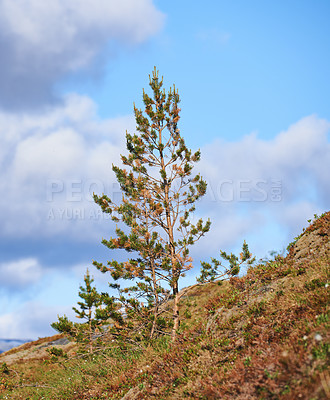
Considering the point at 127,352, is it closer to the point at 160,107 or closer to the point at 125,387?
the point at 125,387

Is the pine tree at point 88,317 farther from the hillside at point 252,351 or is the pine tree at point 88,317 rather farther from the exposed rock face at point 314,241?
the exposed rock face at point 314,241

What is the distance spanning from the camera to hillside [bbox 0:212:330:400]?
5.66 meters

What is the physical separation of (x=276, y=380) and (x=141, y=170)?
12.8 m

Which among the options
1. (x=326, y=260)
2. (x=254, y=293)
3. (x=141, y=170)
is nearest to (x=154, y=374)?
(x=254, y=293)

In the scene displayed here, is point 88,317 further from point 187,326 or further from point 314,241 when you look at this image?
point 314,241

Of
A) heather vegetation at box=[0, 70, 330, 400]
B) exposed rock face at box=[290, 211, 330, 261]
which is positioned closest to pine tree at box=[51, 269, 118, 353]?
heather vegetation at box=[0, 70, 330, 400]

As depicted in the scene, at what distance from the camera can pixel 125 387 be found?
9.84 meters

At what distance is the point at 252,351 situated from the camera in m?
7.27

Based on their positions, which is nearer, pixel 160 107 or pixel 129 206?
pixel 129 206

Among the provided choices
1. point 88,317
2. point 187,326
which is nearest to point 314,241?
point 187,326

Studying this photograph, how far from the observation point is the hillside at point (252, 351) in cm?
566

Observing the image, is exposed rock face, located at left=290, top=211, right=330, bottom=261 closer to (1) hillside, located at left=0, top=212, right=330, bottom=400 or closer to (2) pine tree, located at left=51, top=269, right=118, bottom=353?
(1) hillside, located at left=0, top=212, right=330, bottom=400

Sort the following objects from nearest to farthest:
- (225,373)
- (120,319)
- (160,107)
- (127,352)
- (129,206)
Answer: (225,373) < (127,352) < (120,319) < (129,206) < (160,107)

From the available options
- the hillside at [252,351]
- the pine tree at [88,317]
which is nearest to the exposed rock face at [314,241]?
the hillside at [252,351]
